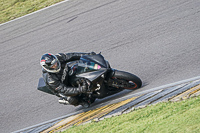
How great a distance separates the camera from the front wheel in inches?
286

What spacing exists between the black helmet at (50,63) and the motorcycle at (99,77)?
0.43 meters

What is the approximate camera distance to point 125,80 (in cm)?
736

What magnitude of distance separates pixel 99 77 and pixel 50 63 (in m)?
1.06

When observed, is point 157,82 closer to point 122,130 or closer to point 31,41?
point 122,130

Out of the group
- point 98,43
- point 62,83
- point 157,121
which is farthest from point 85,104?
point 98,43

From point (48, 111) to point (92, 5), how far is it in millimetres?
5708

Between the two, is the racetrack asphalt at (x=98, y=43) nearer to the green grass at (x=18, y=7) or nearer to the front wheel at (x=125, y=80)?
the front wheel at (x=125, y=80)

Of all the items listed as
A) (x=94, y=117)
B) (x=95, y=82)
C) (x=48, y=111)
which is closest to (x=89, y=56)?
(x=95, y=82)

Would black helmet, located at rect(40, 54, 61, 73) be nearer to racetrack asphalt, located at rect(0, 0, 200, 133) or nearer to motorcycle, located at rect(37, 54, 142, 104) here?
motorcycle, located at rect(37, 54, 142, 104)

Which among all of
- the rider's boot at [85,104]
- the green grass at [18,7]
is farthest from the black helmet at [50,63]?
the green grass at [18,7]

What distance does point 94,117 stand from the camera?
706 centimetres

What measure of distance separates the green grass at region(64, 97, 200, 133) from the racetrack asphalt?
1.53 metres

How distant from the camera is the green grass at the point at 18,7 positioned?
Answer: 1467cm

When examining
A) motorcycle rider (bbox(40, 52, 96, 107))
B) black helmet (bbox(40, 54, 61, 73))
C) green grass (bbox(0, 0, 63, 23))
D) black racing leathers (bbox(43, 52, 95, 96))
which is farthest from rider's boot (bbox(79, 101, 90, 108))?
green grass (bbox(0, 0, 63, 23))
